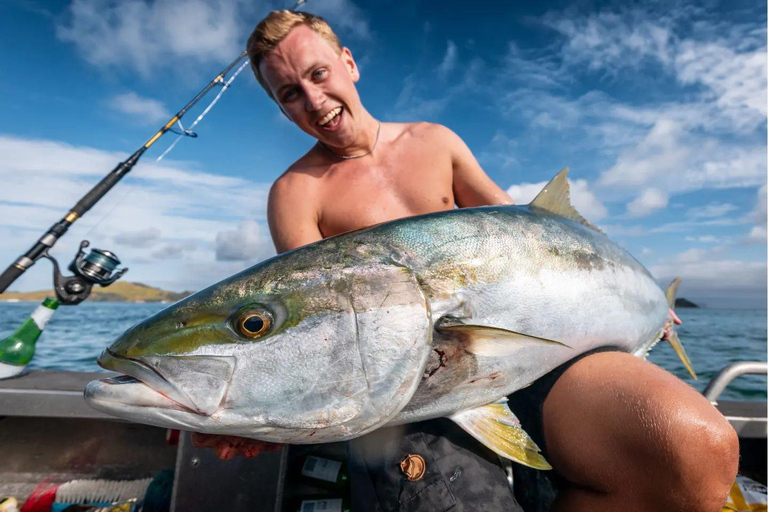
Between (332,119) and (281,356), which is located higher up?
(332,119)

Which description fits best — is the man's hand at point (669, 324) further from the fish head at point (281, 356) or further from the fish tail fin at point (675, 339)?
the fish head at point (281, 356)

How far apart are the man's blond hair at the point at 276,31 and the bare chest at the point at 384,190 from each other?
814mm

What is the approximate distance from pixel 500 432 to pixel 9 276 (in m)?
4.64

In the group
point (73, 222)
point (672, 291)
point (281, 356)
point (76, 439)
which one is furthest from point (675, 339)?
point (73, 222)

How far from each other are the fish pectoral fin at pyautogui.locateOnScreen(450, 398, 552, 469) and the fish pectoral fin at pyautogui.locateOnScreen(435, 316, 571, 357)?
0.77ft

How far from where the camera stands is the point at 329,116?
2.75 metres

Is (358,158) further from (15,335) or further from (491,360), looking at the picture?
(15,335)

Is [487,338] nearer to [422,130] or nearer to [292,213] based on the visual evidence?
[292,213]

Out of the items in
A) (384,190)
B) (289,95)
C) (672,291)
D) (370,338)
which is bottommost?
(370,338)

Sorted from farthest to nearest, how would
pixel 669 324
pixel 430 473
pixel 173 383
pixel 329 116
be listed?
pixel 329 116 < pixel 669 324 < pixel 430 473 < pixel 173 383

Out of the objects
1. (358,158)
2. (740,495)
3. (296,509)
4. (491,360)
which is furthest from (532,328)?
(740,495)

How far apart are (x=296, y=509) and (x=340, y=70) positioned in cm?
271

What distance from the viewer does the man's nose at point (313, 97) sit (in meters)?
2.68

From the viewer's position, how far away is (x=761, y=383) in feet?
32.8
